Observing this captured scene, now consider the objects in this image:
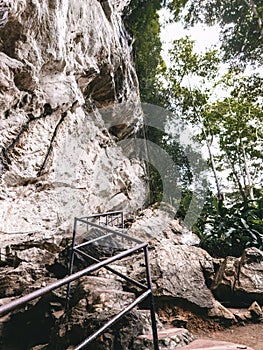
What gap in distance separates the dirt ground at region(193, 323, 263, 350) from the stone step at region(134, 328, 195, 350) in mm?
853

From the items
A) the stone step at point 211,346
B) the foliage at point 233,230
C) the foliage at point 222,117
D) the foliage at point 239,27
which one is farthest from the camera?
the foliage at point 222,117

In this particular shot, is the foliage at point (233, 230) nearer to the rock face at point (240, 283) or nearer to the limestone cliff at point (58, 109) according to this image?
the rock face at point (240, 283)

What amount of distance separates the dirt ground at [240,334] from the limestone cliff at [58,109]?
11.9 feet

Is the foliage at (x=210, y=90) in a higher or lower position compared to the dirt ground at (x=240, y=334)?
higher

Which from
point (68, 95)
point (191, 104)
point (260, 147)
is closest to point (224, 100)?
point (191, 104)

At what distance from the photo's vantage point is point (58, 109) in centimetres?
581

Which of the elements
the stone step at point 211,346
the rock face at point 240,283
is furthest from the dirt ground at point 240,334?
the stone step at point 211,346

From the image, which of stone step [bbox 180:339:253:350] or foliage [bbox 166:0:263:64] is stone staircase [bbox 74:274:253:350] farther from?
foliage [bbox 166:0:263:64]

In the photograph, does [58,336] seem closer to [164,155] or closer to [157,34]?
[164,155]

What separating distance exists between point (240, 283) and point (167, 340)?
1.97 m

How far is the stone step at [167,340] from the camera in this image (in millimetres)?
1757

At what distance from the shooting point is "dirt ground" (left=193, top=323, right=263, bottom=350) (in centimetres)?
256

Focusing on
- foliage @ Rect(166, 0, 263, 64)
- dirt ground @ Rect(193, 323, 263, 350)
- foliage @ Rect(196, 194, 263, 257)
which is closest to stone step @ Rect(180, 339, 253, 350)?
dirt ground @ Rect(193, 323, 263, 350)

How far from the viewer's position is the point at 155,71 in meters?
15.0
